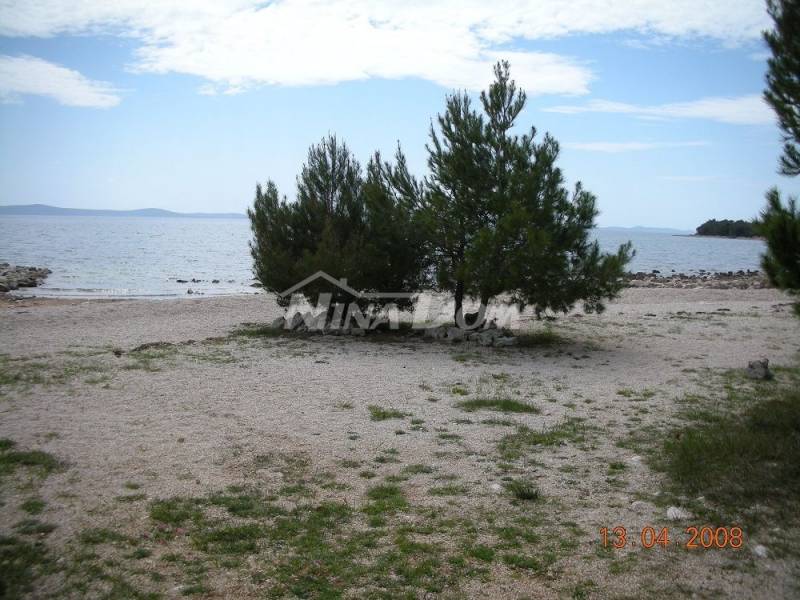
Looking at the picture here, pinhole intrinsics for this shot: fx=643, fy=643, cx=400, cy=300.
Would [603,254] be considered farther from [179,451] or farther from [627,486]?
[179,451]

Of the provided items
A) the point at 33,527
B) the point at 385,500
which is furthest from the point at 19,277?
the point at 385,500

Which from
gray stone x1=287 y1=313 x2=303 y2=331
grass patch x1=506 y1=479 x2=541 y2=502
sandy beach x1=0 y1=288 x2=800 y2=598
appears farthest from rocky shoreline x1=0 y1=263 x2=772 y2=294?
grass patch x1=506 y1=479 x2=541 y2=502

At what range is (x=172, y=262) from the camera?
199 feet

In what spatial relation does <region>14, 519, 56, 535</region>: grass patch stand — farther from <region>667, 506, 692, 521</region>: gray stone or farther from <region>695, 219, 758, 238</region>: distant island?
<region>695, 219, 758, 238</region>: distant island

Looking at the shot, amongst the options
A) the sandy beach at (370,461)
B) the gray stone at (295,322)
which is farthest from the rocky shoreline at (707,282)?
the gray stone at (295,322)

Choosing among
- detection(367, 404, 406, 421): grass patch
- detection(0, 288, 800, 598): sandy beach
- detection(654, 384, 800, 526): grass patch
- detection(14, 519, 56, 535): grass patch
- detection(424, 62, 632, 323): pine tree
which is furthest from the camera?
detection(424, 62, 632, 323): pine tree

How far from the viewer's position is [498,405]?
9555mm

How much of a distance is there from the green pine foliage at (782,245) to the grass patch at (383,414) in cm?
489

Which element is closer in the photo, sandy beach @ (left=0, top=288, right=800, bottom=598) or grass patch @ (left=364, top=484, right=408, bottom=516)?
sandy beach @ (left=0, top=288, right=800, bottom=598)

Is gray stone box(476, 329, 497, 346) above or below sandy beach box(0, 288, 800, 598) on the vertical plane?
above

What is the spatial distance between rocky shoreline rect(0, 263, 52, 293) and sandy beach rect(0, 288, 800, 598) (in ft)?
66.4

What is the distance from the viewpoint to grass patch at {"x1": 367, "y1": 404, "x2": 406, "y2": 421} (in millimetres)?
8883

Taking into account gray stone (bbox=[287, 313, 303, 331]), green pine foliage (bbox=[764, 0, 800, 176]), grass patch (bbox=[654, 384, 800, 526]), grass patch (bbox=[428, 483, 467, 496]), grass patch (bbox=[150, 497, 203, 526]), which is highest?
green pine foliage (bbox=[764, 0, 800, 176])
